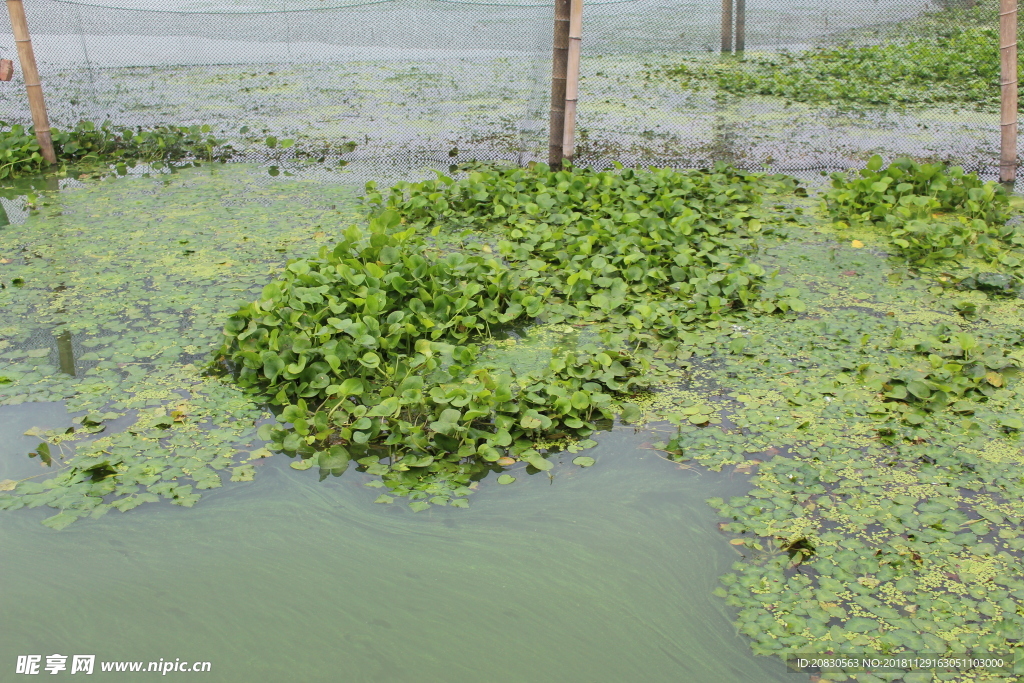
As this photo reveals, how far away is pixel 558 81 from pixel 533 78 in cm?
32

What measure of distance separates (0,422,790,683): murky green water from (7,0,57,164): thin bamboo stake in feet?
14.0

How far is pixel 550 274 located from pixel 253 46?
12.7 feet

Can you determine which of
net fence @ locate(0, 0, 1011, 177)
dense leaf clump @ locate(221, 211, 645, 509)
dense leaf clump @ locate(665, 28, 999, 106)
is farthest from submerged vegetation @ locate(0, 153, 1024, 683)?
dense leaf clump @ locate(665, 28, 999, 106)

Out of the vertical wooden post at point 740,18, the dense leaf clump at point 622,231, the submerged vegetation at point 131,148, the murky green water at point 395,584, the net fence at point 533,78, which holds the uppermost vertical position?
the vertical wooden post at point 740,18

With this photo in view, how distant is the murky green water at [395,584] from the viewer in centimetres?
181

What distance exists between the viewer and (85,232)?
4.39 m

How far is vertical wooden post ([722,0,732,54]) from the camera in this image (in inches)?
235

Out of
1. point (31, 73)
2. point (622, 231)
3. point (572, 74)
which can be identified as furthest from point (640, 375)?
point (31, 73)

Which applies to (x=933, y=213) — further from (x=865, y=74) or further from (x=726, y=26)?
(x=865, y=74)

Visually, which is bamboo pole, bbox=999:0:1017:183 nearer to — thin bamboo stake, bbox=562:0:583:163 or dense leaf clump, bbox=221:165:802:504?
dense leaf clump, bbox=221:165:802:504

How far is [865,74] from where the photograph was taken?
7.19 metres

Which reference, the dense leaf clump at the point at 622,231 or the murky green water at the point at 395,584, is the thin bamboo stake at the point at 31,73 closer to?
the dense leaf clump at the point at 622,231

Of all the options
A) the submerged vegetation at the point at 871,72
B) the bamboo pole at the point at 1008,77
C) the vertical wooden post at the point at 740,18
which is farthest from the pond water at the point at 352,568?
the submerged vegetation at the point at 871,72

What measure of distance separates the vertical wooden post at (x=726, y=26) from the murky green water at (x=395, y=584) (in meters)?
4.64
